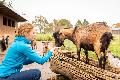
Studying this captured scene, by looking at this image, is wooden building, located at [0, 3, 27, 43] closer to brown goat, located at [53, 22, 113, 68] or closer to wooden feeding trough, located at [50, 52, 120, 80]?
brown goat, located at [53, 22, 113, 68]

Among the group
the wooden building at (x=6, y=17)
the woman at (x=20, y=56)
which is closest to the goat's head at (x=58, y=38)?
the woman at (x=20, y=56)

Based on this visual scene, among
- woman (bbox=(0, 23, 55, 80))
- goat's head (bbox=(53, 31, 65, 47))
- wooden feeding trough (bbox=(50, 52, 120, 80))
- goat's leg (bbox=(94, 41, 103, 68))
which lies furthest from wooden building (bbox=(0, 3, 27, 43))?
woman (bbox=(0, 23, 55, 80))

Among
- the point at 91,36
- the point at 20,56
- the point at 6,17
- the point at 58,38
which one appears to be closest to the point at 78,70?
the point at 91,36

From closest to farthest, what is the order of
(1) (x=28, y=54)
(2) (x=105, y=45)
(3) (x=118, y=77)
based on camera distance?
(1) (x=28, y=54)
(3) (x=118, y=77)
(2) (x=105, y=45)

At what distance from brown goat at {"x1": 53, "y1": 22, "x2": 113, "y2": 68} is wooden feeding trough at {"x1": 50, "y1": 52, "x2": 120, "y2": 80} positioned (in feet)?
1.59

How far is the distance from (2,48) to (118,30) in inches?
4127

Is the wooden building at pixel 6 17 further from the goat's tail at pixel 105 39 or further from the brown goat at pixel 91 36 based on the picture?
the goat's tail at pixel 105 39

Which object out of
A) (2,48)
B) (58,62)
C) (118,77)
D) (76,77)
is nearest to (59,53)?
(58,62)

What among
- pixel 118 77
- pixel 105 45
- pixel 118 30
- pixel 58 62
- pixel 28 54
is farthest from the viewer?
pixel 118 30

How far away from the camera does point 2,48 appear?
791 inches

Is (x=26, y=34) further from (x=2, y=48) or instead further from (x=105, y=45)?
(x=2, y=48)

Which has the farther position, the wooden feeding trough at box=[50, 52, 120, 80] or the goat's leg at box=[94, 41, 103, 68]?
the goat's leg at box=[94, 41, 103, 68]

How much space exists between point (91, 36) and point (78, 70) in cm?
103

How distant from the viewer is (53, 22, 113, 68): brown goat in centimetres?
790
